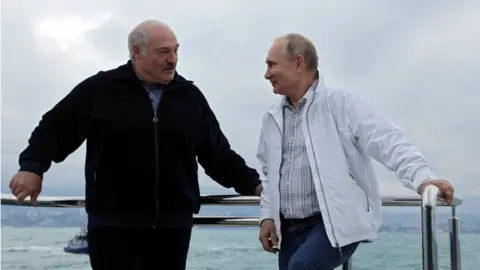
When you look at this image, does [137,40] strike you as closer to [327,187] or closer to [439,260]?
[327,187]

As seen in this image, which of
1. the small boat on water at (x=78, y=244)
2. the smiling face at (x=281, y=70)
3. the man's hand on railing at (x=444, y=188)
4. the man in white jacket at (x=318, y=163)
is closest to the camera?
the man's hand on railing at (x=444, y=188)

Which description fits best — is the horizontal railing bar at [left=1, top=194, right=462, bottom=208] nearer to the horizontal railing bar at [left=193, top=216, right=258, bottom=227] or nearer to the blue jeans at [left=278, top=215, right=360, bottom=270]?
the horizontal railing bar at [left=193, top=216, right=258, bottom=227]

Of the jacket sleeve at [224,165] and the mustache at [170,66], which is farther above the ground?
the mustache at [170,66]

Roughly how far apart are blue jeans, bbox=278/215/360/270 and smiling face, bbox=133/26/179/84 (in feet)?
2.23

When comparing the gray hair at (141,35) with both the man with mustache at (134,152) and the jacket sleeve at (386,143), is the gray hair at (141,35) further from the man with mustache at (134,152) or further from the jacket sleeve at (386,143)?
the jacket sleeve at (386,143)

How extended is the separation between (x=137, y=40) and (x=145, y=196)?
0.57m

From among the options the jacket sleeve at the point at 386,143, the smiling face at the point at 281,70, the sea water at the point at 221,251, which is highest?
the smiling face at the point at 281,70

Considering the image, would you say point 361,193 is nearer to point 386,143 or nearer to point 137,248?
point 386,143

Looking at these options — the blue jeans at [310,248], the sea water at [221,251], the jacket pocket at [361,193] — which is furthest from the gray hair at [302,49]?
the sea water at [221,251]

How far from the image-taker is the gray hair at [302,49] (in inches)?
86.0

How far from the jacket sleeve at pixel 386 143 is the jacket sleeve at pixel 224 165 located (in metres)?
0.60

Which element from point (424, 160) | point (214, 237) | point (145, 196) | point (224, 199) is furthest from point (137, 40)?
point (424, 160)

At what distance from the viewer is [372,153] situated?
81.3 inches

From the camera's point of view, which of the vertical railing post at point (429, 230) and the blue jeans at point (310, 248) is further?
the blue jeans at point (310, 248)
